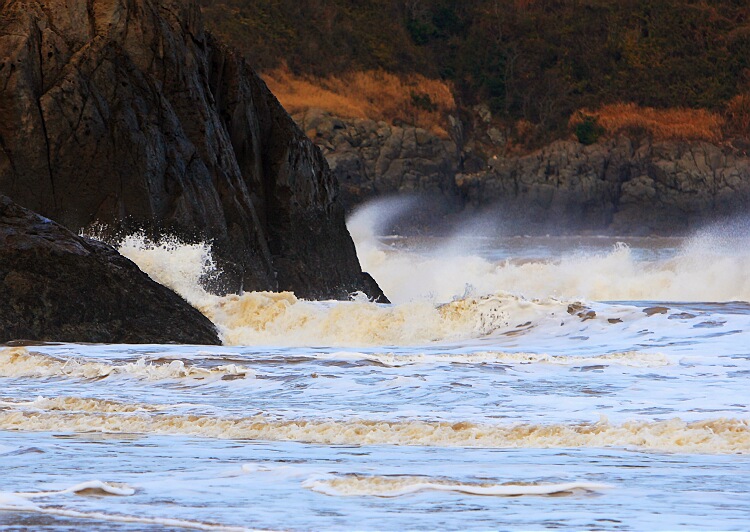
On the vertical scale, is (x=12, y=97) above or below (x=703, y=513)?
above

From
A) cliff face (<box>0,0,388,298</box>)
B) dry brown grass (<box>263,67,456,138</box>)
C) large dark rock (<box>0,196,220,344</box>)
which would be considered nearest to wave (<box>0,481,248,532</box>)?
large dark rock (<box>0,196,220,344</box>)

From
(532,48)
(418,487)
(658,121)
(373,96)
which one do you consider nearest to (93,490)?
(418,487)

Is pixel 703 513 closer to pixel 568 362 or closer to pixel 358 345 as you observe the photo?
pixel 568 362

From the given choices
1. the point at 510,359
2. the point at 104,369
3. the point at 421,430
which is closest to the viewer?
the point at 421,430

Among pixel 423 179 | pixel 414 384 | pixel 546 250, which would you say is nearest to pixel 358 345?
pixel 414 384

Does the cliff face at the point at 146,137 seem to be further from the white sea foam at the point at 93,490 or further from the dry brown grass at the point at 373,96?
the dry brown grass at the point at 373,96

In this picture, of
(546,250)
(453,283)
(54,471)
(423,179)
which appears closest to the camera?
(54,471)

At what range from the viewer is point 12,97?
1658 cm

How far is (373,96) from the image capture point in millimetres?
70625

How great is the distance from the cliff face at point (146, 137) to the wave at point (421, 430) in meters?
8.55

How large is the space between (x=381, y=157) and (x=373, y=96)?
7.77 m

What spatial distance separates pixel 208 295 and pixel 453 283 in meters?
15.9

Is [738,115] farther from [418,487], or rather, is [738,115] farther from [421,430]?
[418,487]

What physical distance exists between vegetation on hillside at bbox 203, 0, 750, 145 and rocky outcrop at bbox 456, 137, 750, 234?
15.2 ft
